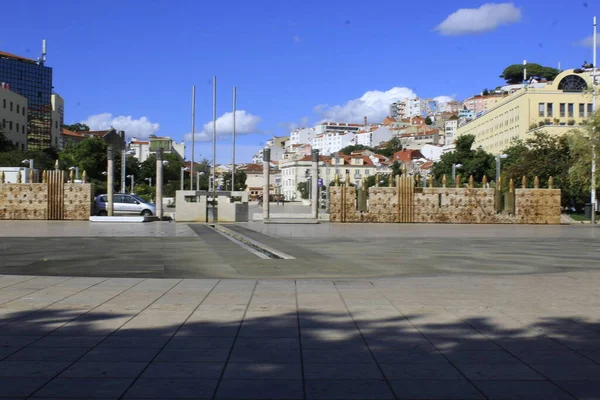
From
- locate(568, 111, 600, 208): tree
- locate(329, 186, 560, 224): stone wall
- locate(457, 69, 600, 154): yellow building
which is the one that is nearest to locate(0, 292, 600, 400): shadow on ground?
locate(329, 186, 560, 224): stone wall

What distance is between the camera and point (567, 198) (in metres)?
54.5

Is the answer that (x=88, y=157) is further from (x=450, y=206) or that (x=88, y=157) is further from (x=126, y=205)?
(x=450, y=206)

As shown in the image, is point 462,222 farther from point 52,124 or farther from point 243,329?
point 52,124

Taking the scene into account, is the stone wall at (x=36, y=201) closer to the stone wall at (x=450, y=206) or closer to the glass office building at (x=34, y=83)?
the stone wall at (x=450, y=206)

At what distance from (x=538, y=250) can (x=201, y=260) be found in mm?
9983

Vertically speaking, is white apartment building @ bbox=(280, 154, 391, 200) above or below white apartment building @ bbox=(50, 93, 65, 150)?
below

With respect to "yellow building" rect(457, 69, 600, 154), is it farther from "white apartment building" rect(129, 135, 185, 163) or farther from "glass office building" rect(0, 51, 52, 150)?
"white apartment building" rect(129, 135, 185, 163)

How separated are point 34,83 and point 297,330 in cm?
14000

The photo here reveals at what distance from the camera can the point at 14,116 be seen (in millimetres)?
95750

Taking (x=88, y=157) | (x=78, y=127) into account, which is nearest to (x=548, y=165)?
(x=88, y=157)

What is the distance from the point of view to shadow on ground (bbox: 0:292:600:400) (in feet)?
17.2

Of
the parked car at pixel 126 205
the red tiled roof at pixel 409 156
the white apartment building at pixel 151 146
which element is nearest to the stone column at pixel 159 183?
the parked car at pixel 126 205

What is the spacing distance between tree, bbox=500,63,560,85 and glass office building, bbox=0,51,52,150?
11553 cm

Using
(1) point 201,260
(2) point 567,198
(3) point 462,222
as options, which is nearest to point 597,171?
(3) point 462,222
